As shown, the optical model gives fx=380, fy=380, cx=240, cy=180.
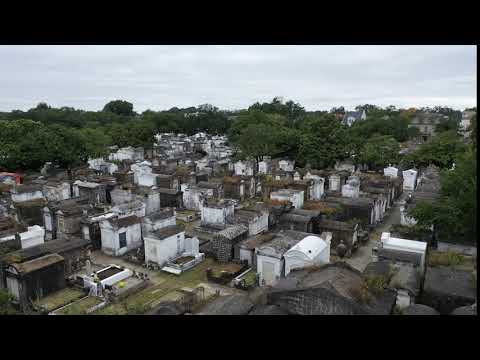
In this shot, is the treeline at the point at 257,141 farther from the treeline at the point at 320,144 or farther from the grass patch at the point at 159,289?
the grass patch at the point at 159,289

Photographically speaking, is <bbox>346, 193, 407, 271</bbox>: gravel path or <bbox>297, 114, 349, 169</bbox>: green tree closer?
<bbox>346, 193, 407, 271</bbox>: gravel path

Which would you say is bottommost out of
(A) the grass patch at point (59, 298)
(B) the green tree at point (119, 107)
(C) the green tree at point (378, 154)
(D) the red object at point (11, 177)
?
(A) the grass patch at point (59, 298)

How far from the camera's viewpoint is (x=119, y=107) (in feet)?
296

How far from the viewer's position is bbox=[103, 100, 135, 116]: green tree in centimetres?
9012

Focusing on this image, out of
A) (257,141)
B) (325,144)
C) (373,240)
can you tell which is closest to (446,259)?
(373,240)

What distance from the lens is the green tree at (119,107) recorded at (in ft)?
296

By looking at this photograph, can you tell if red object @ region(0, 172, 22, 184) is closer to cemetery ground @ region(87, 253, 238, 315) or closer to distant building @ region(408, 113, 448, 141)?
cemetery ground @ region(87, 253, 238, 315)

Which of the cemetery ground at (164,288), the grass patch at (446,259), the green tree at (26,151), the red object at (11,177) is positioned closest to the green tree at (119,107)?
the green tree at (26,151)

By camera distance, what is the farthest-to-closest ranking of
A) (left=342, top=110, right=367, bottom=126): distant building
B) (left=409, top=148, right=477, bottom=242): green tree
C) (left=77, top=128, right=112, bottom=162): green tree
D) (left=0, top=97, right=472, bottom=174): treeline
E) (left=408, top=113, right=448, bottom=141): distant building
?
1. (left=342, top=110, right=367, bottom=126): distant building
2. (left=408, top=113, right=448, bottom=141): distant building
3. (left=77, top=128, right=112, bottom=162): green tree
4. (left=0, top=97, right=472, bottom=174): treeline
5. (left=409, top=148, right=477, bottom=242): green tree

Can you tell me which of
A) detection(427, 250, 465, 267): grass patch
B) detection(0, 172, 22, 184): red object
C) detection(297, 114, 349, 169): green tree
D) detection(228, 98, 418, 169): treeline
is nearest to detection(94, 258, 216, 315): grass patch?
detection(427, 250, 465, 267): grass patch

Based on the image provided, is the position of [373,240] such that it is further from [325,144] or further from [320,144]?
[320,144]

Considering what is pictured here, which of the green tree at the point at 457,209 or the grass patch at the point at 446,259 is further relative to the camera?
the green tree at the point at 457,209

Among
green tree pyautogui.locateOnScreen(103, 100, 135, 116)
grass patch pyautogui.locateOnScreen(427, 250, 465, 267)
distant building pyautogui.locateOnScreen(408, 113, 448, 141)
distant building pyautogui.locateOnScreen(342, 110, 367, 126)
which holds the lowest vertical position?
grass patch pyautogui.locateOnScreen(427, 250, 465, 267)

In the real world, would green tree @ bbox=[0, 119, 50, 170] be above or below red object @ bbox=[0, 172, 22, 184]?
above
